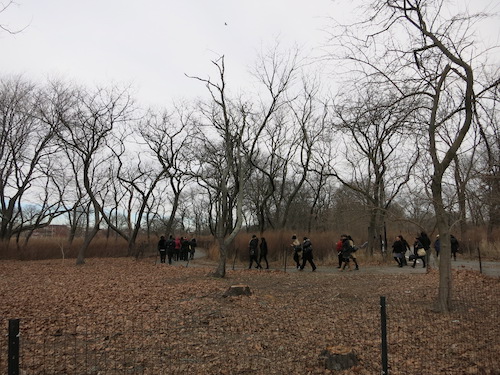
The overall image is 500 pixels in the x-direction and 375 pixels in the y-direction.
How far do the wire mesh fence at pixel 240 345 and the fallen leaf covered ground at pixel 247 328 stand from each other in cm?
2

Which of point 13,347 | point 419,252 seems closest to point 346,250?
point 419,252

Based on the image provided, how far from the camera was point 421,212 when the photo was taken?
1145cm

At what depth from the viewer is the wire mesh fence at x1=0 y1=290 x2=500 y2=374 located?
5.14 metres

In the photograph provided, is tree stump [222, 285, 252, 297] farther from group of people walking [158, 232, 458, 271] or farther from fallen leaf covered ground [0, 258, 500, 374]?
group of people walking [158, 232, 458, 271]

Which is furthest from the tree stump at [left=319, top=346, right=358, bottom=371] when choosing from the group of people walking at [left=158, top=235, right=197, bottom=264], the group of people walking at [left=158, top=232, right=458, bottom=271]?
the group of people walking at [left=158, top=235, right=197, bottom=264]

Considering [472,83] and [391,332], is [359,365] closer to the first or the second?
[391,332]

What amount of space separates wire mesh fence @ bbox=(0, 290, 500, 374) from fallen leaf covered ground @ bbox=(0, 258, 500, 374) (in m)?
0.02

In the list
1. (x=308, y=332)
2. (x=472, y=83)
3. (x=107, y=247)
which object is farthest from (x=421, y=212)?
(x=107, y=247)

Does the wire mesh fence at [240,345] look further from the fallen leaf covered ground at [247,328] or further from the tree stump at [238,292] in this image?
the tree stump at [238,292]

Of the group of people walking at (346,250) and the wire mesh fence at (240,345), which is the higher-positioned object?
the group of people walking at (346,250)

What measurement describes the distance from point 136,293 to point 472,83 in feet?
31.7

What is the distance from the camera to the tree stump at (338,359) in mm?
5042

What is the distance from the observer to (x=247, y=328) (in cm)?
714

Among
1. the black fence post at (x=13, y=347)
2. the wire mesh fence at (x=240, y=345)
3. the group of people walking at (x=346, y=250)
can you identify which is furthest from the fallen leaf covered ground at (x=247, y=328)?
the group of people walking at (x=346, y=250)
